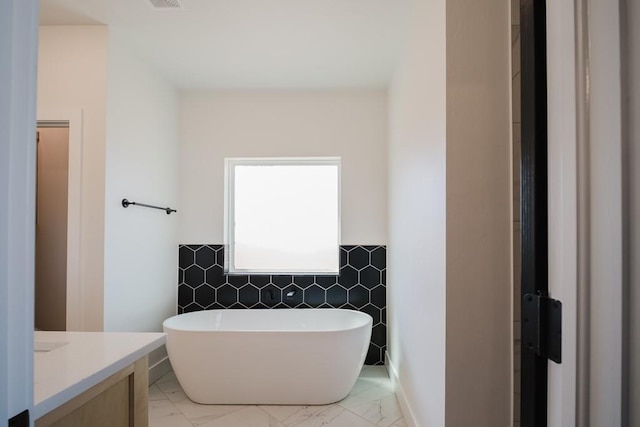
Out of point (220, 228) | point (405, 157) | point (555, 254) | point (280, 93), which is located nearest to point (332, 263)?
point (220, 228)

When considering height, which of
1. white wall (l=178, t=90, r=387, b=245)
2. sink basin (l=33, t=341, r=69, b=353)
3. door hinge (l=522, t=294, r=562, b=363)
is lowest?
sink basin (l=33, t=341, r=69, b=353)

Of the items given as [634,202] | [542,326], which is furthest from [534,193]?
[542,326]

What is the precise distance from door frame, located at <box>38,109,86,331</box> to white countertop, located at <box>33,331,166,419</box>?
103 centimetres

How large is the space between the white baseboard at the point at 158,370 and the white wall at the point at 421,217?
1.95m

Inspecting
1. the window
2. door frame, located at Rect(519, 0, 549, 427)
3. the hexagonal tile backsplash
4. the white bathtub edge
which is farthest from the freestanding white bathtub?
door frame, located at Rect(519, 0, 549, 427)

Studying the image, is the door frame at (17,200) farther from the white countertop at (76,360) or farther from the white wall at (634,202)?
the white wall at (634,202)

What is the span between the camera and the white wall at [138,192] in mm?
2299

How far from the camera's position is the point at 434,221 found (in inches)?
59.7

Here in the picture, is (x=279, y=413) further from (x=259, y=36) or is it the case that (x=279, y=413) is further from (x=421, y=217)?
(x=259, y=36)

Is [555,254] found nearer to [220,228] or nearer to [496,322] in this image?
[496,322]

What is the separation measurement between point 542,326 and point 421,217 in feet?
3.83

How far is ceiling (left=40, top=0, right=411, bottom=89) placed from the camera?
2.04 meters

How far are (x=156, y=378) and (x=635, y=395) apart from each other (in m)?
3.12

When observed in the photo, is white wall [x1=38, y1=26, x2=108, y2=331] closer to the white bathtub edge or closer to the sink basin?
the sink basin
